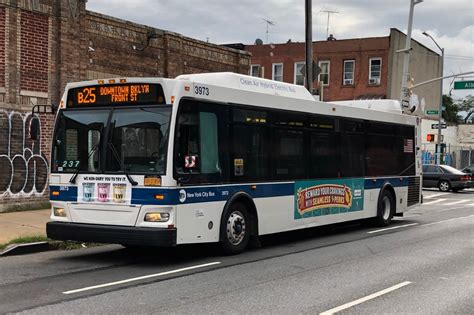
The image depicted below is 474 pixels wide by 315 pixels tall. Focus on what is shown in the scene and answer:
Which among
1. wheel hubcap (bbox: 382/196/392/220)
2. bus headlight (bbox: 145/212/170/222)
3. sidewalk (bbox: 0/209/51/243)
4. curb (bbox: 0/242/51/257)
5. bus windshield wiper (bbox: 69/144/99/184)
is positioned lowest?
curb (bbox: 0/242/51/257)

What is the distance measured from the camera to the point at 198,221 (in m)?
8.67

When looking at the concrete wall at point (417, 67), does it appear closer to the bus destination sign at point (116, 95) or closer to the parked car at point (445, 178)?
the parked car at point (445, 178)

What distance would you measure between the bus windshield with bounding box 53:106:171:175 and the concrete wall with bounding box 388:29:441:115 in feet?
111

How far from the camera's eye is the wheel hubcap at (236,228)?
30.7 feet

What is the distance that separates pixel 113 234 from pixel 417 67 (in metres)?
41.1

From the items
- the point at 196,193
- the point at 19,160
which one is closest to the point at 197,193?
the point at 196,193

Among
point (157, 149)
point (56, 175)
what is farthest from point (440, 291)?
point (56, 175)

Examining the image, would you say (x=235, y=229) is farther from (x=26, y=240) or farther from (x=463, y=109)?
(x=463, y=109)

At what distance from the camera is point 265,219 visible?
10250mm

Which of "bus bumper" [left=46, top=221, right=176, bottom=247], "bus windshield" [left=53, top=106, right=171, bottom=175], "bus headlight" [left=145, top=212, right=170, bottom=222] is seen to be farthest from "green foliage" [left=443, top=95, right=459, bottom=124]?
"bus bumper" [left=46, top=221, right=176, bottom=247]

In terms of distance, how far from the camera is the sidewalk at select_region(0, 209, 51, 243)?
1087 centimetres

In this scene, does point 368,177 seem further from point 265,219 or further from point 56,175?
point 56,175

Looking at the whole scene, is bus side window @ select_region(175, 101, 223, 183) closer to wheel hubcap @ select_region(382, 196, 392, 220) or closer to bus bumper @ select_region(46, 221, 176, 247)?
bus bumper @ select_region(46, 221, 176, 247)

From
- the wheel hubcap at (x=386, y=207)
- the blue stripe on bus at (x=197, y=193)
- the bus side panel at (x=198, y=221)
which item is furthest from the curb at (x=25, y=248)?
the wheel hubcap at (x=386, y=207)
